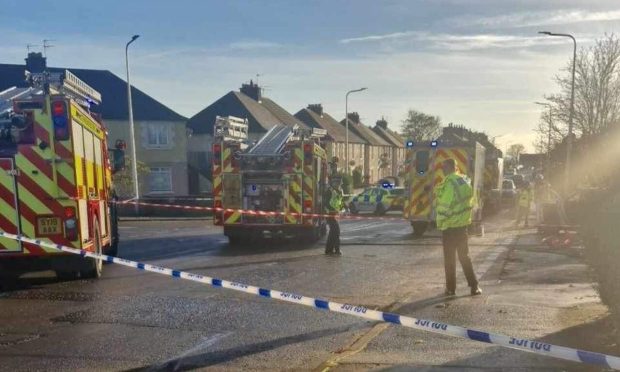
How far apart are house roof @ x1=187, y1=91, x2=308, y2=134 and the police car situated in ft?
68.3

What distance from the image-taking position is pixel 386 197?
29812mm

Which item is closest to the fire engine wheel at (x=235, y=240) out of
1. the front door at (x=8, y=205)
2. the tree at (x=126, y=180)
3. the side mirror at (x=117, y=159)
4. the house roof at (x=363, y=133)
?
the side mirror at (x=117, y=159)

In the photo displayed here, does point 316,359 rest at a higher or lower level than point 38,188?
lower

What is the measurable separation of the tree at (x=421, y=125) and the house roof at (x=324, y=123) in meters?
24.4

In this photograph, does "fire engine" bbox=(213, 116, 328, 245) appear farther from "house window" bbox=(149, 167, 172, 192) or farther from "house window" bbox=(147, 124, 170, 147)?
"house window" bbox=(149, 167, 172, 192)

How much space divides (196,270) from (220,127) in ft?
18.3

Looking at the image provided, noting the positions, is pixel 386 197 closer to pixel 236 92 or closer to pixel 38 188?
pixel 38 188

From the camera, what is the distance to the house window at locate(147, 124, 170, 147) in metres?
42.6

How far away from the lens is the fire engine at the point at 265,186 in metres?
14.2

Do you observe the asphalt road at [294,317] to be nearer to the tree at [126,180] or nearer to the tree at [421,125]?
the tree at [126,180]

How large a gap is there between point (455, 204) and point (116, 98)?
126 feet

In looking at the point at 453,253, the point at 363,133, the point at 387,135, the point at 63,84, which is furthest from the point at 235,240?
the point at 387,135

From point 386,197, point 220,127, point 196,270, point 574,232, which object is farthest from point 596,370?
Answer: point 386,197

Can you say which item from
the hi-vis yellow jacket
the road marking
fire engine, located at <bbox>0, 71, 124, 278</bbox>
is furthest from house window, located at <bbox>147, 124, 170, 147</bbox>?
the road marking
